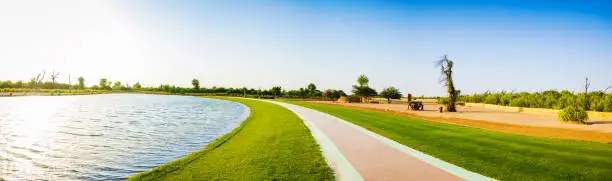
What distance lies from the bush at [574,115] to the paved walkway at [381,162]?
14.0 m

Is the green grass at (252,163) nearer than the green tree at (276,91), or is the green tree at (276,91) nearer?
the green grass at (252,163)

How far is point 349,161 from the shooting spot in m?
8.49

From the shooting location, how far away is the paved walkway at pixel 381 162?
698cm

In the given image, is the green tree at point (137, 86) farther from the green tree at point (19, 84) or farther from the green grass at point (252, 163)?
the green grass at point (252, 163)

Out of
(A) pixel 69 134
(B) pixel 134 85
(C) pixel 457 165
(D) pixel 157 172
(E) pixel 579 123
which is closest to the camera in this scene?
(D) pixel 157 172

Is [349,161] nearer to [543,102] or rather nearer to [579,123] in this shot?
[579,123]

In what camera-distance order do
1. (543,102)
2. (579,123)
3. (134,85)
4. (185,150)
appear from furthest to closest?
(134,85), (543,102), (579,123), (185,150)

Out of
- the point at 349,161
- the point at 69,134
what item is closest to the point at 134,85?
the point at 69,134

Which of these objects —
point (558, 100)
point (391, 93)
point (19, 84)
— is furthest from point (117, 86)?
point (558, 100)

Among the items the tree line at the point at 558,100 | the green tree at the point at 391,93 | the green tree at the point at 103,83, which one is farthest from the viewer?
the green tree at the point at 103,83

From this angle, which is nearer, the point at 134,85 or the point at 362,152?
the point at 362,152

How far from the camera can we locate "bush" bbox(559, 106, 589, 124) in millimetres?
18641

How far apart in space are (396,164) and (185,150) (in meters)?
7.10

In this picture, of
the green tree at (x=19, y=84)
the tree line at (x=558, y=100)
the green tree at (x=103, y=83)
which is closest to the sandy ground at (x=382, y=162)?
the tree line at (x=558, y=100)
